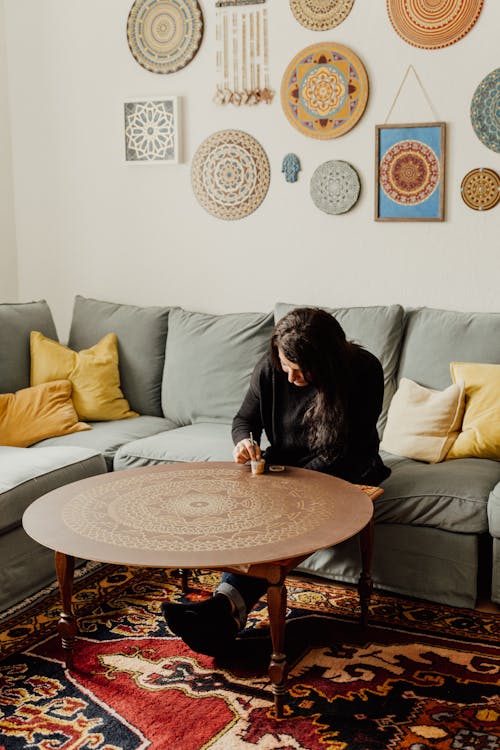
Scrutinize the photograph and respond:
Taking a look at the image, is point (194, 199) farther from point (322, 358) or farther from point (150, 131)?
point (322, 358)

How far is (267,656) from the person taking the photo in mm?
2441

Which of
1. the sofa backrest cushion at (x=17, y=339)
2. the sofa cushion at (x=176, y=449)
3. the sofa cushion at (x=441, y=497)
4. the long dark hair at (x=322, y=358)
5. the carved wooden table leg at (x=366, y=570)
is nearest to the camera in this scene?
the long dark hair at (x=322, y=358)

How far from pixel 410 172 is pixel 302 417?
1.39m

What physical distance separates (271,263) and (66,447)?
1321mm

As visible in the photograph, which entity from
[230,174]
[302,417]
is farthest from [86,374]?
[302,417]

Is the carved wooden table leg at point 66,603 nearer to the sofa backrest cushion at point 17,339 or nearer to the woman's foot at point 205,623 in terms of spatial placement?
the woman's foot at point 205,623

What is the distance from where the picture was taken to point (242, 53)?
381cm

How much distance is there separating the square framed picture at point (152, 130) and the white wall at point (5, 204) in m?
0.71

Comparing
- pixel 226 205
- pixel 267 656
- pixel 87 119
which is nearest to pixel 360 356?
pixel 267 656

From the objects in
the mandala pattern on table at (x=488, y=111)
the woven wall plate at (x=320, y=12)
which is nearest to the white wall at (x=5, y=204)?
the woven wall plate at (x=320, y=12)

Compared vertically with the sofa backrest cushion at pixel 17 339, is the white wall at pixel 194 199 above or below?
above

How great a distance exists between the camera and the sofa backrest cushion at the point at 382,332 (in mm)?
3361

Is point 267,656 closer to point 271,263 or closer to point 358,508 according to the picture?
point 358,508

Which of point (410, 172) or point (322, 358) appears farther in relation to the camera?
point (410, 172)
